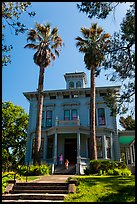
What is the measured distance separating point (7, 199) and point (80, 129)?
46.9 ft

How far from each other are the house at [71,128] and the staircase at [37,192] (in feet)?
33.8

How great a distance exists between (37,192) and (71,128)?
43.5ft

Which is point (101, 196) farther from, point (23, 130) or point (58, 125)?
point (23, 130)

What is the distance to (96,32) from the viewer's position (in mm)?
21922

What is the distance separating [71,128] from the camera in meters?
22.2

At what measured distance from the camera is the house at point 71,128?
73.2ft

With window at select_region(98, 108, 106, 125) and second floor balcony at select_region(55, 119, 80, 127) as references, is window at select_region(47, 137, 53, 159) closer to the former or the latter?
second floor balcony at select_region(55, 119, 80, 127)

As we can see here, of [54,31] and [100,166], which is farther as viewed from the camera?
[54,31]

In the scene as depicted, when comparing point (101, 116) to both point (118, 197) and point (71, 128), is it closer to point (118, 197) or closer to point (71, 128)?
point (71, 128)

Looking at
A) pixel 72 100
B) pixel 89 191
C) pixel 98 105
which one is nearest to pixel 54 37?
pixel 72 100

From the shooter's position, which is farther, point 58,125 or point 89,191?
point 58,125

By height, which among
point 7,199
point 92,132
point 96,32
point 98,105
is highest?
point 96,32

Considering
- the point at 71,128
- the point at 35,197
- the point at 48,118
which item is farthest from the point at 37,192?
the point at 48,118

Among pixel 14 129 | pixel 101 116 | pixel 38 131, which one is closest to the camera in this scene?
pixel 38 131
